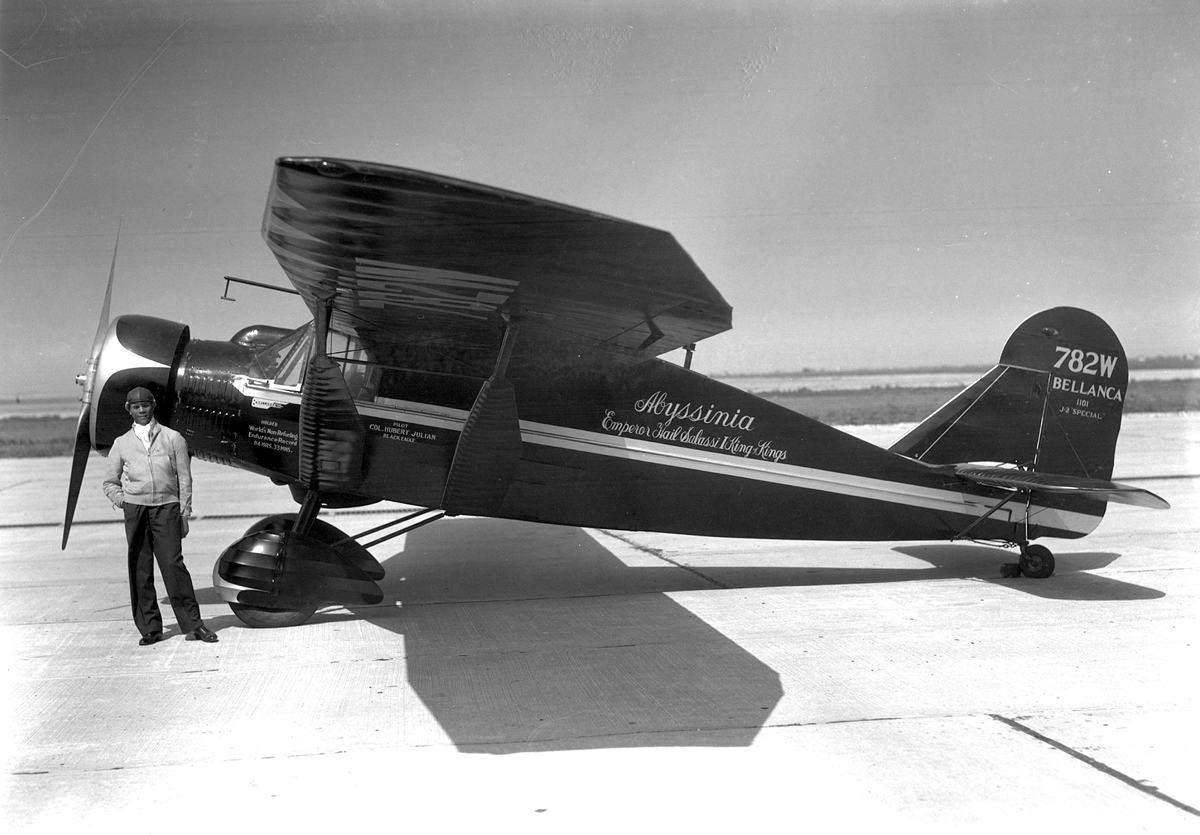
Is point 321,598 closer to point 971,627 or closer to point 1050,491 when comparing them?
point 971,627

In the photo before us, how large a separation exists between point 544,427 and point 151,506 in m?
2.69

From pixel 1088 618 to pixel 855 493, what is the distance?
1.85 meters

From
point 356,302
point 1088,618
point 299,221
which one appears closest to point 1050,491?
point 1088,618

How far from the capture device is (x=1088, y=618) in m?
6.11

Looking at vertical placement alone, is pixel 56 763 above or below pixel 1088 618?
below

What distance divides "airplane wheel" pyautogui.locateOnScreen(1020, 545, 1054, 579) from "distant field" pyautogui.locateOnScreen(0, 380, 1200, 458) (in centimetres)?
1102

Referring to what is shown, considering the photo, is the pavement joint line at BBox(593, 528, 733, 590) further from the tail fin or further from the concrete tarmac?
the tail fin

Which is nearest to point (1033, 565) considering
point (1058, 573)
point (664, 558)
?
point (1058, 573)

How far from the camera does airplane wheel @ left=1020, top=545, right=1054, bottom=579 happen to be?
7352mm

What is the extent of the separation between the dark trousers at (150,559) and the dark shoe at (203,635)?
194 millimetres

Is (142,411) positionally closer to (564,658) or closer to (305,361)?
(305,361)

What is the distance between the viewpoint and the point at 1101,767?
358 centimetres

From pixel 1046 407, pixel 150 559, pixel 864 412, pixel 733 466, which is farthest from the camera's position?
pixel 864 412

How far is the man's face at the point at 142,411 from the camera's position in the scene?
5590mm
